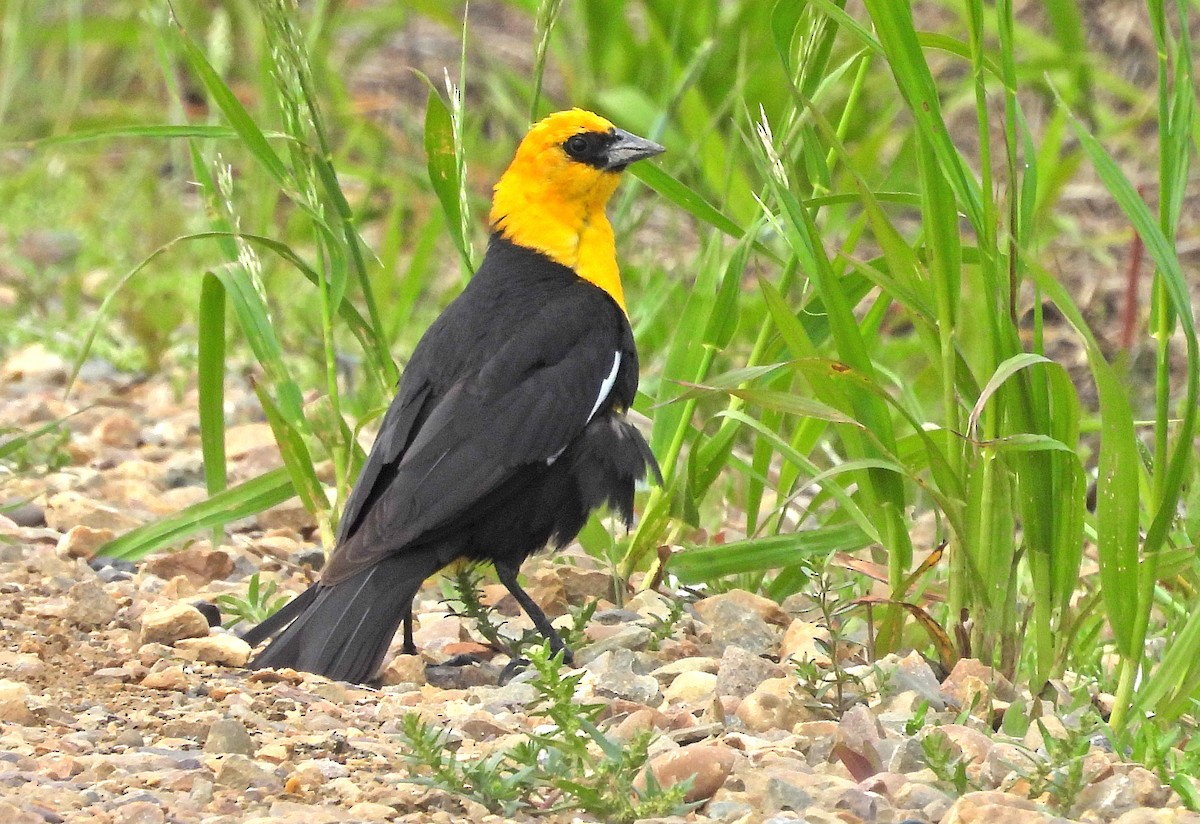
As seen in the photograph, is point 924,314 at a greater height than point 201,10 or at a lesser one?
lesser

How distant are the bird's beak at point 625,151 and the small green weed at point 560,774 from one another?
2095 millimetres

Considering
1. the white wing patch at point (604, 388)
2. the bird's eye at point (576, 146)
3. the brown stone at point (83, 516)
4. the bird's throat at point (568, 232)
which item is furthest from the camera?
the bird's eye at point (576, 146)

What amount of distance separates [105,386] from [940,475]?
10.7 ft

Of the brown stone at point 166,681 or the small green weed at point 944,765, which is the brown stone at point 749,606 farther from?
the brown stone at point 166,681

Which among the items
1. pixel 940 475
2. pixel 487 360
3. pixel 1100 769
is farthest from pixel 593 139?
pixel 1100 769

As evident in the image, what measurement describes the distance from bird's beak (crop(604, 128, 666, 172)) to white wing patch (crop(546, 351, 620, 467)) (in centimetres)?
66

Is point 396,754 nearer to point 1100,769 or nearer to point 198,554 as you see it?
point 1100,769

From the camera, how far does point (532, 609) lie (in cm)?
335

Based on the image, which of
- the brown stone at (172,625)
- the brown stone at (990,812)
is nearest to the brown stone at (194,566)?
the brown stone at (172,625)

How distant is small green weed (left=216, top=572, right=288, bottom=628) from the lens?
3264mm

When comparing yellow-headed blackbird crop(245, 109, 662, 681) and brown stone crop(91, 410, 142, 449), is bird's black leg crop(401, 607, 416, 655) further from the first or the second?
brown stone crop(91, 410, 142, 449)

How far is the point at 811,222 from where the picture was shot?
2930mm

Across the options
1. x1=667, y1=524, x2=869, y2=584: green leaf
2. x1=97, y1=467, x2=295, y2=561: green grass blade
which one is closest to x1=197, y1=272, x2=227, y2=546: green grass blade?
x1=97, y1=467, x2=295, y2=561: green grass blade

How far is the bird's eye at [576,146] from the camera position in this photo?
420 cm
